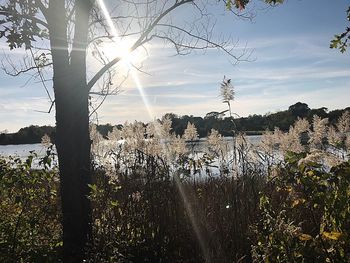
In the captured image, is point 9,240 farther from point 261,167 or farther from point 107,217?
point 261,167

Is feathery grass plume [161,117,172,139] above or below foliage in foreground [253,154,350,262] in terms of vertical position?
above

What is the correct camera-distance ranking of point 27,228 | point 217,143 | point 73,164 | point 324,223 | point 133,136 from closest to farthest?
point 324,223
point 73,164
point 27,228
point 133,136
point 217,143

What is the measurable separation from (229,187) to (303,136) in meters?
5.68

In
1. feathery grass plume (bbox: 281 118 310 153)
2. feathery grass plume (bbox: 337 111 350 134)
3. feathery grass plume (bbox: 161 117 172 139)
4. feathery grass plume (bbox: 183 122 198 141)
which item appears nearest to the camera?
feathery grass plume (bbox: 161 117 172 139)

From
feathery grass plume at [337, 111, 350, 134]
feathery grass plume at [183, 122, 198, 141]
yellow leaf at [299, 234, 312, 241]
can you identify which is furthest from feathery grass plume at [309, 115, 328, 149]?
yellow leaf at [299, 234, 312, 241]

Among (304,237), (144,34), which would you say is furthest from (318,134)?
(304,237)

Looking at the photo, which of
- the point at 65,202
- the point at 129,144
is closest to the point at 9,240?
the point at 65,202

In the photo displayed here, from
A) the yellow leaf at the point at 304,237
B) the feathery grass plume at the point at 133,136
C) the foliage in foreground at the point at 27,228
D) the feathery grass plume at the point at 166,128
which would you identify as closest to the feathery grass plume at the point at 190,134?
the feathery grass plume at the point at 166,128

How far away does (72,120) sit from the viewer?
5.11 meters

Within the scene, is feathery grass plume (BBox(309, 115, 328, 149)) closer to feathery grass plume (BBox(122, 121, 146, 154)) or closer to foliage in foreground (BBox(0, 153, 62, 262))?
feathery grass plume (BBox(122, 121, 146, 154))

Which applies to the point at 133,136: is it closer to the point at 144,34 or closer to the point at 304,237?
the point at 144,34

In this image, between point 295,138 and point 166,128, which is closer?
point 166,128

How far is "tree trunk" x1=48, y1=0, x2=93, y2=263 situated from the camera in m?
5.04

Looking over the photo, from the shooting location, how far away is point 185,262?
4422mm
